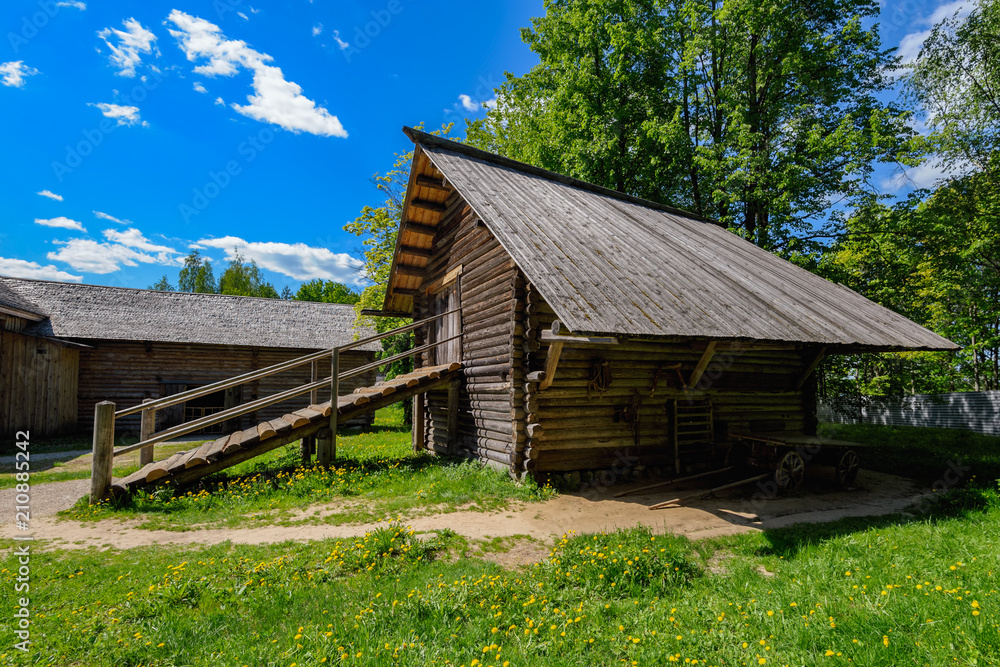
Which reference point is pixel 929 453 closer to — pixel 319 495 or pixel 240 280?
pixel 319 495

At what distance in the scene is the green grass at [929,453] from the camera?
34.3 ft

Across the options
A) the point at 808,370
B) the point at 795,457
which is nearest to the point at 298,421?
the point at 795,457

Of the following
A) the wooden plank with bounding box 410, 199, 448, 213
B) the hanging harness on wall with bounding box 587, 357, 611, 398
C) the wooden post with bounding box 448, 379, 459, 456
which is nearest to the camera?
the hanging harness on wall with bounding box 587, 357, 611, 398

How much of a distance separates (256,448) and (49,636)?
17.7ft

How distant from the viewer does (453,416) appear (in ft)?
38.5

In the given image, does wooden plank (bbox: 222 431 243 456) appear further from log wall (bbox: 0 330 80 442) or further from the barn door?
log wall (bbox: 0 330 80 442)

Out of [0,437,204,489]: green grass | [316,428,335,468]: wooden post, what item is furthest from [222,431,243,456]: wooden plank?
[0,437,204,489]: green grass

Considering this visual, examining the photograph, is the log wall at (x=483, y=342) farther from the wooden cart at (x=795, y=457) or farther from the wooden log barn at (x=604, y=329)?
the wooden cart at (x=795, y=457)

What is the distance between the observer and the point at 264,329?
21.7 m

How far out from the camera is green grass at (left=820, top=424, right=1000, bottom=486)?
34.3 ft

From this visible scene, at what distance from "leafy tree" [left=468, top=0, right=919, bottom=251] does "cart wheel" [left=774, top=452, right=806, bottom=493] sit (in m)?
11.1

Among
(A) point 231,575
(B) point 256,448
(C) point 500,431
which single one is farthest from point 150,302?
(A) point 231,575

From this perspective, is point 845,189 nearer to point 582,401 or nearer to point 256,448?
point 582,401

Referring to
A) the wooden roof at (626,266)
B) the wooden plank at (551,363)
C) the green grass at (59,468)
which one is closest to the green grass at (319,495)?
the wooden plank at (551,363)
